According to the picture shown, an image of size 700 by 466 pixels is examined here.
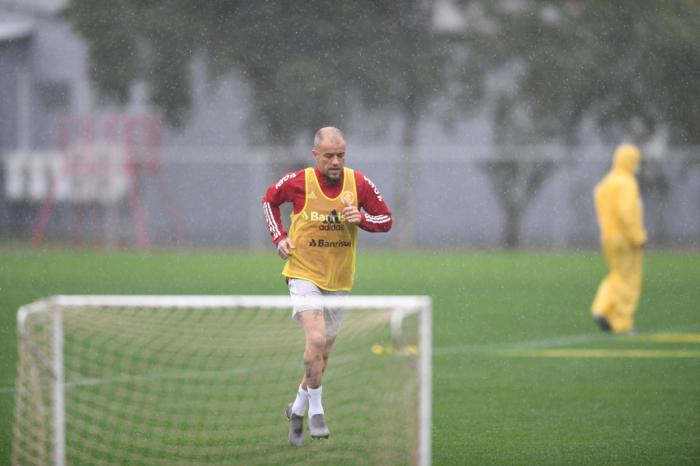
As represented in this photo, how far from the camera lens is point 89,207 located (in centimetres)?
3297

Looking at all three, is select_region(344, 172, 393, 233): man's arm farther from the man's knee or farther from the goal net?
the man's knee

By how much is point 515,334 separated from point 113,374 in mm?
5810

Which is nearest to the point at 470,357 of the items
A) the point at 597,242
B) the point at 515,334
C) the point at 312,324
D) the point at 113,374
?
the point at 515,334

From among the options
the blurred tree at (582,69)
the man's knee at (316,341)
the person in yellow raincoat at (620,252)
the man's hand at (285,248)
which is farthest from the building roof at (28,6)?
the man's knee at (316,341)

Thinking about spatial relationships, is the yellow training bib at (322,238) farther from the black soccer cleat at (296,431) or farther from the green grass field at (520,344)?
the green grass field at (520,344)

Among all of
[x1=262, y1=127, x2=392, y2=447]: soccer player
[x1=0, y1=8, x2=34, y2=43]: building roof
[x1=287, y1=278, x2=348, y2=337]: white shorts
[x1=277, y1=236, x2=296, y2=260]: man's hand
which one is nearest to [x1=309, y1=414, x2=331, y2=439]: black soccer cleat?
[x1=262, y1=127, x2=392, y2=447]: soccer player

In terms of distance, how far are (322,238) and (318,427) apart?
4.31 ft

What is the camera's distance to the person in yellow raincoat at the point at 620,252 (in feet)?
48.6

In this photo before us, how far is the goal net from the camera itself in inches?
242

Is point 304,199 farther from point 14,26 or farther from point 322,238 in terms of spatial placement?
point 14,26

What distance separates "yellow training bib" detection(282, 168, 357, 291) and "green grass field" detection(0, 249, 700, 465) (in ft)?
4.05

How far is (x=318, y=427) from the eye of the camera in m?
8.18

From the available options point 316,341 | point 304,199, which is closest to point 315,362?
point 316,341

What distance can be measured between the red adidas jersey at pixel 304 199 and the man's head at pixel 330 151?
0.18m
